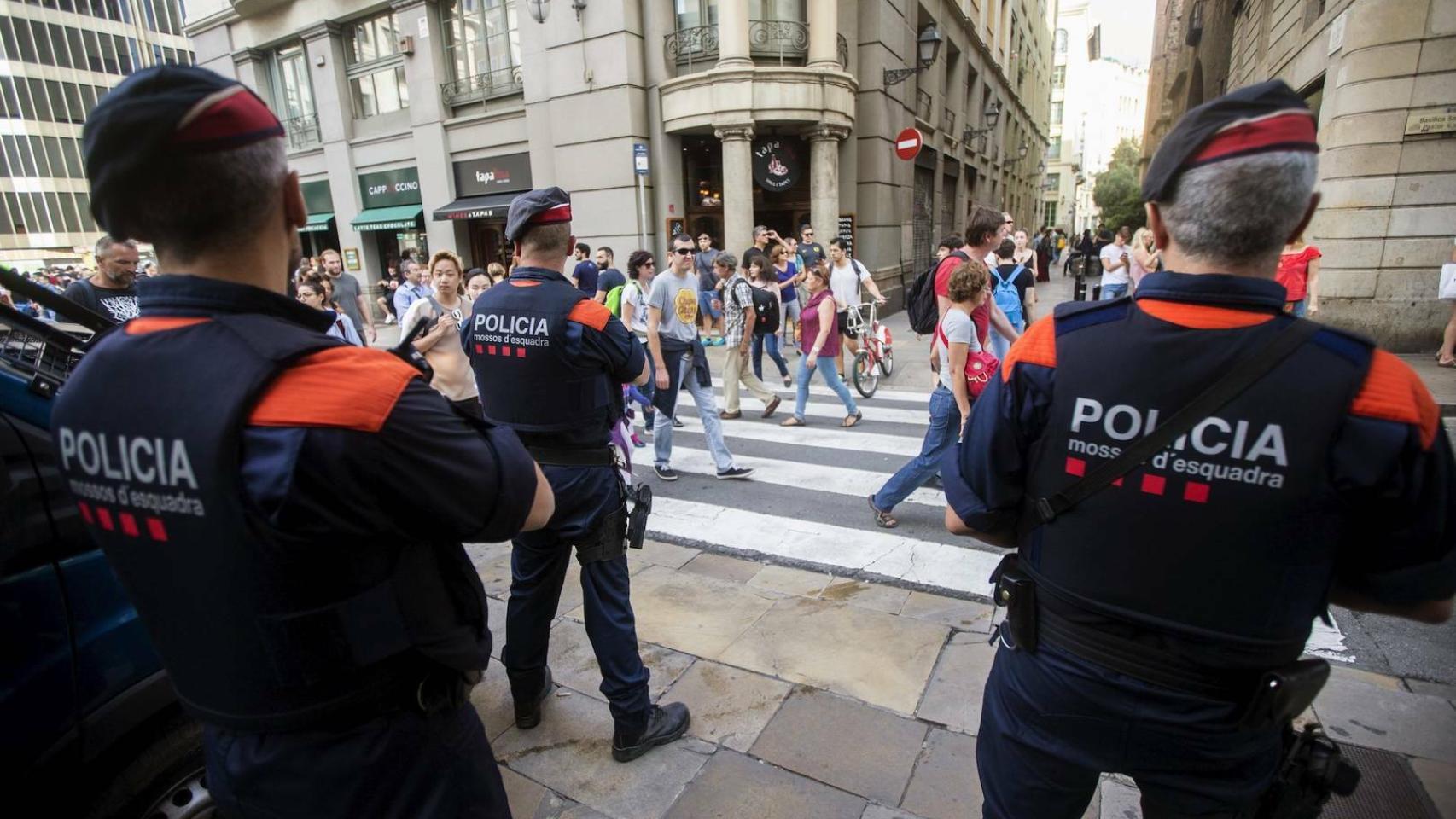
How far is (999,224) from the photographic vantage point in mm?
5148

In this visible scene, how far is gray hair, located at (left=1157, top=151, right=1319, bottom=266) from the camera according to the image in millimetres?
1302

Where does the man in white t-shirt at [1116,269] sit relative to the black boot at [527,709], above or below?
above

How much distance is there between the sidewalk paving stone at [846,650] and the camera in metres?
3.18

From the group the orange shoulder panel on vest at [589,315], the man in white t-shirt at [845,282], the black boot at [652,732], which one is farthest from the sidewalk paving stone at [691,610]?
the man in white t-shirt at [845,282]

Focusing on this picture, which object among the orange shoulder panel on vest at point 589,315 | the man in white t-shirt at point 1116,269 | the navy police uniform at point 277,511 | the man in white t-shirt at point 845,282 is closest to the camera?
the navy police uniform at point 277,511

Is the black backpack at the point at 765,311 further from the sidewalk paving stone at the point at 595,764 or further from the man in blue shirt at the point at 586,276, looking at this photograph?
the sidewalk paving stone at the point at 595,764

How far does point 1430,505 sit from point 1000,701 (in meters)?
0.91

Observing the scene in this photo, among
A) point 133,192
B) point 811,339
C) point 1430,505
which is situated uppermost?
point 133,192

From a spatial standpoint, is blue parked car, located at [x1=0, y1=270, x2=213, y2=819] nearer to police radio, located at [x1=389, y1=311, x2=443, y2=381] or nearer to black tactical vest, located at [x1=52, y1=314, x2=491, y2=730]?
black tactical vest, located at [x1=52, y1=314, x2=491, y2=730]

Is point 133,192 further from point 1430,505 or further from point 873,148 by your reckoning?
point 873,148

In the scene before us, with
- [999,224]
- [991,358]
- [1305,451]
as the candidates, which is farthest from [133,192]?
[999,224]

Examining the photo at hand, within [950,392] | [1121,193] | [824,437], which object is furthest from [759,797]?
[1121,193]

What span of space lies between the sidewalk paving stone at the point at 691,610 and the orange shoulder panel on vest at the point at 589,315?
5.76 feet

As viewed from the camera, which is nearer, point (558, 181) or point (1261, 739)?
point (1261, 739)
